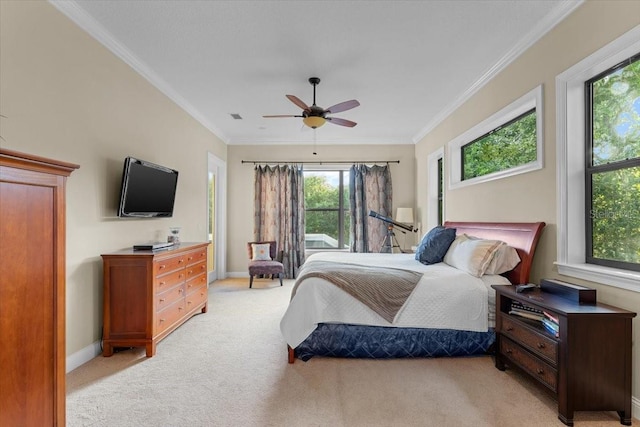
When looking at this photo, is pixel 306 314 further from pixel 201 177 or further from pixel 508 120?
pixel 201 177

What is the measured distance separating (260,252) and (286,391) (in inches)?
143

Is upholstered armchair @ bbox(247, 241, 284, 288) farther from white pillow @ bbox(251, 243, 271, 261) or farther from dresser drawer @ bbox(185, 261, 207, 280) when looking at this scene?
dresser drawer @ bbox(185, 261, 207, 280)

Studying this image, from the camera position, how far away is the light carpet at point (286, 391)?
1.95m

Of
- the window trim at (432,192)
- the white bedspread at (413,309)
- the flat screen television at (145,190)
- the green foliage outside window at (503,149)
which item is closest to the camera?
the white bedspread at (413,309)

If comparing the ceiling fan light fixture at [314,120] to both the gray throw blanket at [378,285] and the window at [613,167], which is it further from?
the window at [613,167]

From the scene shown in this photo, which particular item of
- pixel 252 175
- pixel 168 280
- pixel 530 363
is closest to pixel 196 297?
pixel 168 280

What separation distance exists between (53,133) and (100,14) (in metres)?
1.03

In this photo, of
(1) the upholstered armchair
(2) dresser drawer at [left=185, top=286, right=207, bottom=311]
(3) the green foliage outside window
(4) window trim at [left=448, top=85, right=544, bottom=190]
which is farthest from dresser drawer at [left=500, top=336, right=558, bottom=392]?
(1) the upholstered armchair

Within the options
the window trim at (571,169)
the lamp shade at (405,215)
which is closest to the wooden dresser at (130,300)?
the window trim at (571,169)

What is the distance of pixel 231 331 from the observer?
344cm

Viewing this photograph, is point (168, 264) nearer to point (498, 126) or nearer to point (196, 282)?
point (196, 282)

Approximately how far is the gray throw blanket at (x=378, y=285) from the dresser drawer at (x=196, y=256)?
1473 mm

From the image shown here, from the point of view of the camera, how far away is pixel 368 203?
6363 millimetres

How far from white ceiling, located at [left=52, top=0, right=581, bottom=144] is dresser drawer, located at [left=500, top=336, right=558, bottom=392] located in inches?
100.0
